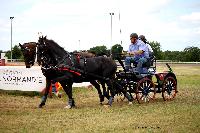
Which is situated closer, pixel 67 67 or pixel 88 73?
pixel 67 67

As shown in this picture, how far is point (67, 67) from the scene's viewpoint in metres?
15.2

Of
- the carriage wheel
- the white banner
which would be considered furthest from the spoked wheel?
the white banner

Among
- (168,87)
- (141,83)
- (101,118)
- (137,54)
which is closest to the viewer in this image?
(101,118)

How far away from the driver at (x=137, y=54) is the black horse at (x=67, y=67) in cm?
97

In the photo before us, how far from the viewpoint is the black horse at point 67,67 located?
15.0 m

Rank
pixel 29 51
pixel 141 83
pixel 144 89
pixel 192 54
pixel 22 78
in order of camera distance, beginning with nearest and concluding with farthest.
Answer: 1. pixel 29 51
2. pixel 141 83
3. pixel 144 89
4. pixel 22 78
5. pixel 192 54

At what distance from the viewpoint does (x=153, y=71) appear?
17.2 meters

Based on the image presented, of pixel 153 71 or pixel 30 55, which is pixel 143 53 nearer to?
pixel 153 71

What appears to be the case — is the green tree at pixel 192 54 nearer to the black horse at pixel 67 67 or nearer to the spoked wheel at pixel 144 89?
the spoked wheel at pixel 144 89

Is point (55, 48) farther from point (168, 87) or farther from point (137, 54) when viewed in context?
point (168, 87)

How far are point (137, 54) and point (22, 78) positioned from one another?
237 inches

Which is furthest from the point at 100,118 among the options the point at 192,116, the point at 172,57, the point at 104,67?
the point at 172,57

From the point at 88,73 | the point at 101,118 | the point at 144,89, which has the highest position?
the point at 88,73

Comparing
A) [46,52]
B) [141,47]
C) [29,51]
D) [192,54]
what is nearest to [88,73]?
[46,52]
